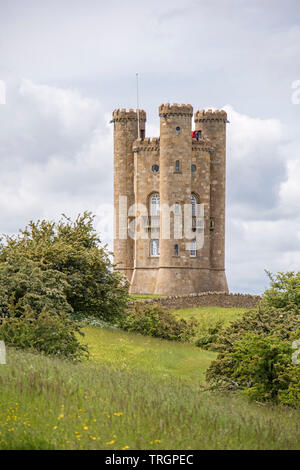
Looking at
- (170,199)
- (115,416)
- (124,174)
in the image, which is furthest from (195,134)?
(115,416)

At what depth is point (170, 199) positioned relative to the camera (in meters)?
53.4

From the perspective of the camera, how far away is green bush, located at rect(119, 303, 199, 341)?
32.3m

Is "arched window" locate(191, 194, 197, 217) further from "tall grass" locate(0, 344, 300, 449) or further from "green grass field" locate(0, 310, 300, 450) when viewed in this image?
"tall grass" locate(0, 344, 300, 449)

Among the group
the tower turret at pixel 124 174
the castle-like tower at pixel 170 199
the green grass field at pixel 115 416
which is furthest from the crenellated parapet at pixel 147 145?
the green grass field at pixel 115 416

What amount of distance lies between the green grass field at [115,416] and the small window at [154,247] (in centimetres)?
4099

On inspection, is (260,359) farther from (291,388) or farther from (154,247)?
(154,247)

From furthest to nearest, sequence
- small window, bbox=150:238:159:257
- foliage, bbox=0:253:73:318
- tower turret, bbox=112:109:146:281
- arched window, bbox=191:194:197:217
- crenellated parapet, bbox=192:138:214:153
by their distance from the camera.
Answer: tower turret, bbox=112:109:146:281 < crenellated parapet, bbox=192:138:214:153 < arched window, bbox=191:194:197:217 < small window, bbox=150:238:159:257 < foliage, bbox=0:253:73:318

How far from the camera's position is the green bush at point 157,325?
32.3 m

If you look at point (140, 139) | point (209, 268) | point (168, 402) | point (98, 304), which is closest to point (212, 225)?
point (209, 268)

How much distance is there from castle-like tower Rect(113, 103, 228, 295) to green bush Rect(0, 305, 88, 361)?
3363 cm

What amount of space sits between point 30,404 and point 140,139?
153ft

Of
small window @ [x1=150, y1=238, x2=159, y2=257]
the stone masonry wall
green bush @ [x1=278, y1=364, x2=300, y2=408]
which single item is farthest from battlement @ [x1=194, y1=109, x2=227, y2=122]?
green bush @ [x1=278, y1=364, x2=300, y2=408]

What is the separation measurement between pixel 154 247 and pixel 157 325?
22697mm

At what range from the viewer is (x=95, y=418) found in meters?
9.83
